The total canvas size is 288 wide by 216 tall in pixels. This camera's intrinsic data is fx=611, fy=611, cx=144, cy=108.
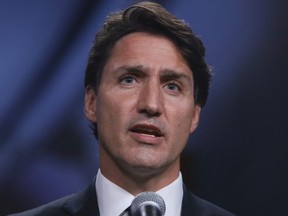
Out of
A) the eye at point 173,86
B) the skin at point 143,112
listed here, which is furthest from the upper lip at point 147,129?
the eye at point 173,86

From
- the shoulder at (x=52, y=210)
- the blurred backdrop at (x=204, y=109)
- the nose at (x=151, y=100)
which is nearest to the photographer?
the nose at (x=151, y=100)

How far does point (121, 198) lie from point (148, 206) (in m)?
0.35

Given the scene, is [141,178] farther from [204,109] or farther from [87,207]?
[204,109]

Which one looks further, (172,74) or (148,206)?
(172,74)

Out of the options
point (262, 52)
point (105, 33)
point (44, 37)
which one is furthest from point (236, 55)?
point (44, 37)

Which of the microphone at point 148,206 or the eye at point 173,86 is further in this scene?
the eye at point 173,86

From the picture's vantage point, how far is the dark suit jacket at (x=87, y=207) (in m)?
1.35

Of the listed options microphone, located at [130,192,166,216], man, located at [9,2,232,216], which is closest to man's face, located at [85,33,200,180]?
man, located at [9,2,232,216]

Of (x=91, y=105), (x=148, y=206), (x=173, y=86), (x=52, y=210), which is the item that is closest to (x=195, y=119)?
(x=173, y=86)

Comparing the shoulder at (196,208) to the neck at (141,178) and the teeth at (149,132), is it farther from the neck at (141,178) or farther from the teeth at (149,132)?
the teeth at (149,132)

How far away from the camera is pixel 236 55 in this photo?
1627 mm

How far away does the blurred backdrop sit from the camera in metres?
1.57

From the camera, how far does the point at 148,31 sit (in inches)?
54.6

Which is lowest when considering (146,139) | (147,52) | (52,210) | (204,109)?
(52,210)
